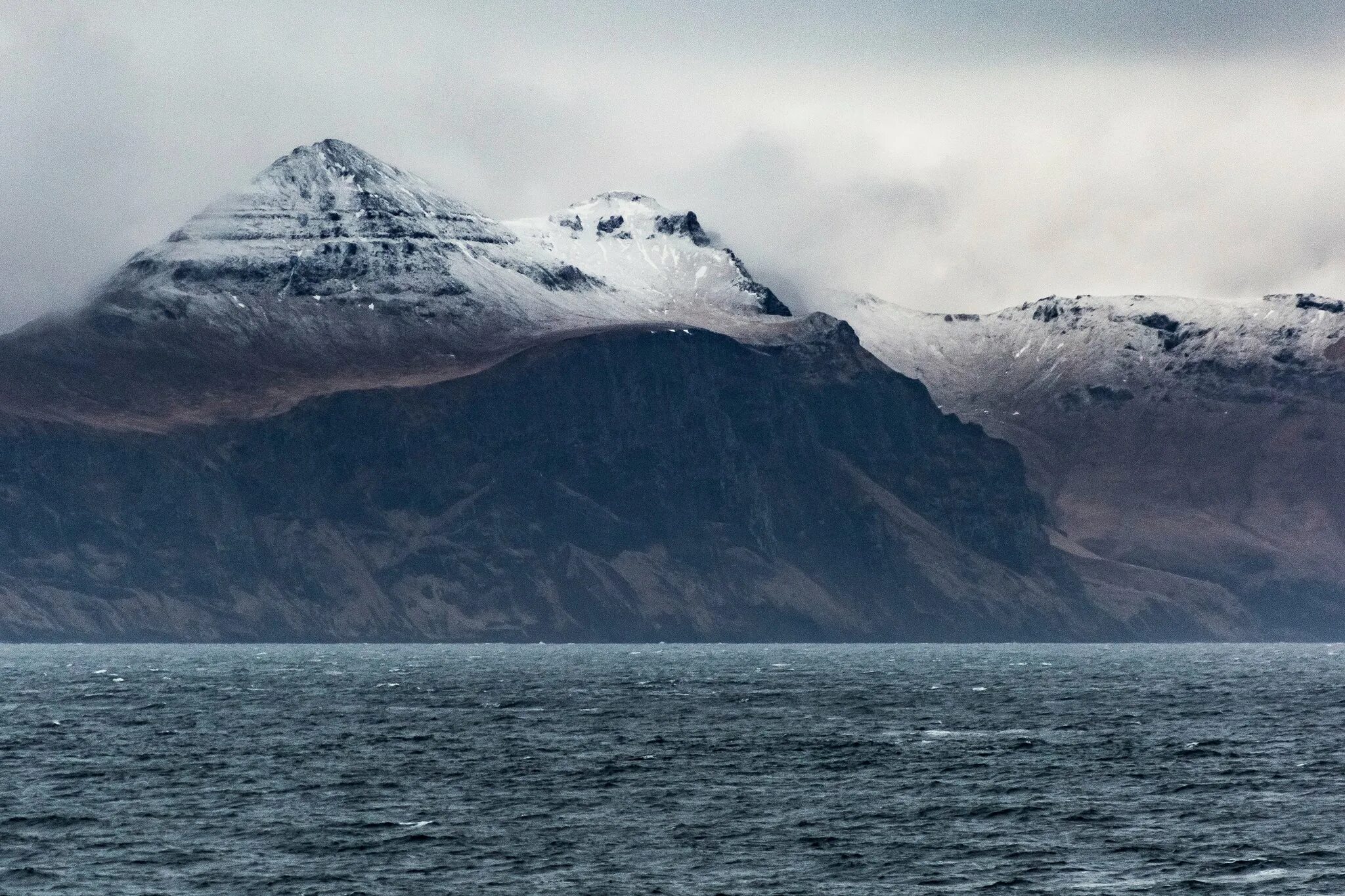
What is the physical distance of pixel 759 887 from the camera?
102 meters

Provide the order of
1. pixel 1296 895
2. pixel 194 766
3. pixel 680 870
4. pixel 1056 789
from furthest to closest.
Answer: pixel 194 766
pixel 1056 789
pixel 680 870
pixel 1296 895

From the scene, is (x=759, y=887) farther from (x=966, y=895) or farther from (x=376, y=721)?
(x=376, y=721)

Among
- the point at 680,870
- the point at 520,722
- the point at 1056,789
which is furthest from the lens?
the point at 520,722

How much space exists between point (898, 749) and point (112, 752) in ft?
178

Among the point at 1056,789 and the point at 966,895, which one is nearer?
the point at 966,895

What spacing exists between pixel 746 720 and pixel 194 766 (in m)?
60.2

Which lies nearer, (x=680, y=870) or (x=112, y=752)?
(x=680, y=870)

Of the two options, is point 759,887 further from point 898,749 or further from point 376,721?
point 376,721

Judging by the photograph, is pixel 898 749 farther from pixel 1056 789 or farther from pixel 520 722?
pixel 520 722

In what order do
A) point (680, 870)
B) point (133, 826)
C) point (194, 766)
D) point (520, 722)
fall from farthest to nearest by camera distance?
1. point (520, 722)
2. point (194, 766)
3. point (133, 826)
4. point (680, 870)

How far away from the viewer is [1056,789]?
135875 mm

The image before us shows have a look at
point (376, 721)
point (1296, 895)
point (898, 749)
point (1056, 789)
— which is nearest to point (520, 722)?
point (376, 721)

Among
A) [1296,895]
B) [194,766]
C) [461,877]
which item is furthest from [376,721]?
[1296,895]

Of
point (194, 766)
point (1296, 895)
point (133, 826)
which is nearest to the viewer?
point (1296, 895)
